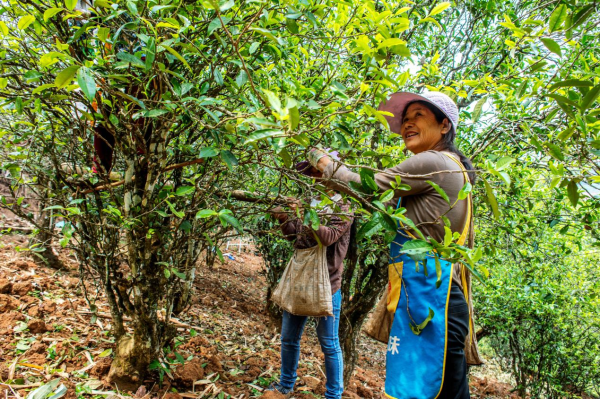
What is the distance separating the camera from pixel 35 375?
2.01m

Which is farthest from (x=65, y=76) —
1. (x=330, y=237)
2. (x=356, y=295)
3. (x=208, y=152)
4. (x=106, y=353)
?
(x=356, y=295)

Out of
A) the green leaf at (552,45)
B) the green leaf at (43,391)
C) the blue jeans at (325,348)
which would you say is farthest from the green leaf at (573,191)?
the green leaf at (43,391)

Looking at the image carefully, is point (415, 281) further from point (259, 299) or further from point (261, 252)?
point (259, 299)

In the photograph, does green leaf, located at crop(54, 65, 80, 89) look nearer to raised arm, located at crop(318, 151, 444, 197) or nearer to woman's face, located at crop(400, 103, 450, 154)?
raised arm, located at crop(318, 151, 444, 197)

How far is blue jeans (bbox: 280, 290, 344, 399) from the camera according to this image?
2602mm

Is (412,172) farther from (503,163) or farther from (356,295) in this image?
(356,295)

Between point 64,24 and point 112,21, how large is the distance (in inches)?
13.8

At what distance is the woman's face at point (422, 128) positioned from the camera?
1.83 meters

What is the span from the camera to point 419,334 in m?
1.57

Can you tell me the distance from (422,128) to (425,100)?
0.51ft

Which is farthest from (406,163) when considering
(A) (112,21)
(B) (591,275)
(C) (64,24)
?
(B) (591,275)

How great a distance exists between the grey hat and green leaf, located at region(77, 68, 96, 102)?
3.93 feet

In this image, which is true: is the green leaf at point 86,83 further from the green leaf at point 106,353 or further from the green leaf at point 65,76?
the green leaf at point 106,353

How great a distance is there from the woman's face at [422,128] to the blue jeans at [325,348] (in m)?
1.40
